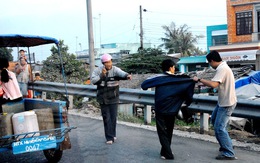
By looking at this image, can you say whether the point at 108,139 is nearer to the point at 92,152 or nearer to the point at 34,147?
the point at 92,152

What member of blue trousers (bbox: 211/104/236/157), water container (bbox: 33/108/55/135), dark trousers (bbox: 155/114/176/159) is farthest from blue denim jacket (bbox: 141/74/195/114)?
water container (bbox: 33/108/55/135)

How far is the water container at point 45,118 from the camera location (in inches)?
210

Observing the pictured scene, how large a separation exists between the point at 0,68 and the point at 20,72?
2191 millimetres

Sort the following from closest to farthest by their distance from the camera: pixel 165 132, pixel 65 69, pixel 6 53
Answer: pixel 165 132
pixel 6 53
pixel 65 69

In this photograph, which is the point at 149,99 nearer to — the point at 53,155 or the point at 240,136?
the point at 240,136

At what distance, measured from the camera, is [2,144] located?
4.80 metres

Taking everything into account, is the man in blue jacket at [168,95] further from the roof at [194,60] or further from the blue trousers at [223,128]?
the roof at [194,60]

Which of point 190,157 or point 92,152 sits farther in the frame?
point 92,152

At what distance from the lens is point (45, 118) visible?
212 inches

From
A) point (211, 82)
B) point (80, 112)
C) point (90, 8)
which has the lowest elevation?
point (80, 112)

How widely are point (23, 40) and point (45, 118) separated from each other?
68.5 inches

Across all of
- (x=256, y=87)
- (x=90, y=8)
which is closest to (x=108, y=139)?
(x=90, y=8)

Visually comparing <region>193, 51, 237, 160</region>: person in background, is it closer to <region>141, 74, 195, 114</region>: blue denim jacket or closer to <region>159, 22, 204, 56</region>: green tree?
<region>141, 74, 195, 114</region>: blue denim jacket

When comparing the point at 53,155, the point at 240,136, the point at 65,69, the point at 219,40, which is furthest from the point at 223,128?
the point at 219,40
